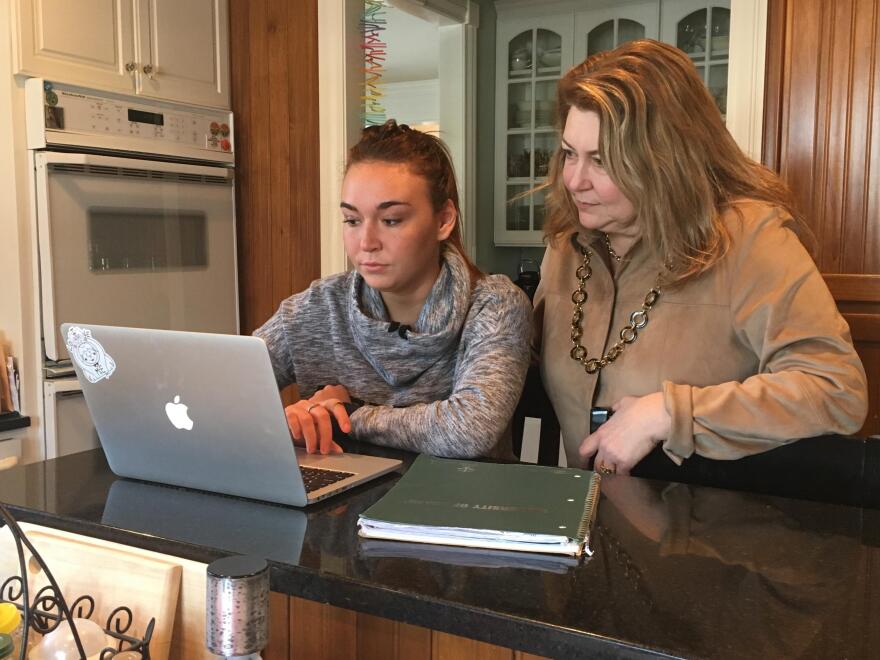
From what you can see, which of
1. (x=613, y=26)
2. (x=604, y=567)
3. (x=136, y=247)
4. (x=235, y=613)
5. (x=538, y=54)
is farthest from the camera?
(x=538, y=54)

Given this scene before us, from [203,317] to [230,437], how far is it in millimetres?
2112

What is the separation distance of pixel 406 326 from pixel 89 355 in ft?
1.75

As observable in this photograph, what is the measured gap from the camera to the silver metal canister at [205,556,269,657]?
1.75 ft

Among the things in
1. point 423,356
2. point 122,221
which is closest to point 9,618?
point 423,356

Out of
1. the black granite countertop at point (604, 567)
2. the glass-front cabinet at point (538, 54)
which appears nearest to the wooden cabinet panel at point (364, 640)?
the black granite countertop at point (604, 567)

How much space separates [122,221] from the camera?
2.71 meters

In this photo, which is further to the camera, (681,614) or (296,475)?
(296,475)

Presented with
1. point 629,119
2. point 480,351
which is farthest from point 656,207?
point 480,351

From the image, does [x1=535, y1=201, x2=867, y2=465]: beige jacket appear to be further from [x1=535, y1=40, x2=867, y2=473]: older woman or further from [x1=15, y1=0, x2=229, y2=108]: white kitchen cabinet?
[x1=15, y1=0, x2=229, y2=108]: white kitchen cabinet

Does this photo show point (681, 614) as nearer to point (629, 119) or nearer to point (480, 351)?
point (480, 351)

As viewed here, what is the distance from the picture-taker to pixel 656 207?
4.42ft

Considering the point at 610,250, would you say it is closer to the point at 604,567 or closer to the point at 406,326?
the point at 406,326

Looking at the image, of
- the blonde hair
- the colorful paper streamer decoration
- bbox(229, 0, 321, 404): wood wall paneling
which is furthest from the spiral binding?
the colorful paper streamer decoration

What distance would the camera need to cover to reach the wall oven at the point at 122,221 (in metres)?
2.47
